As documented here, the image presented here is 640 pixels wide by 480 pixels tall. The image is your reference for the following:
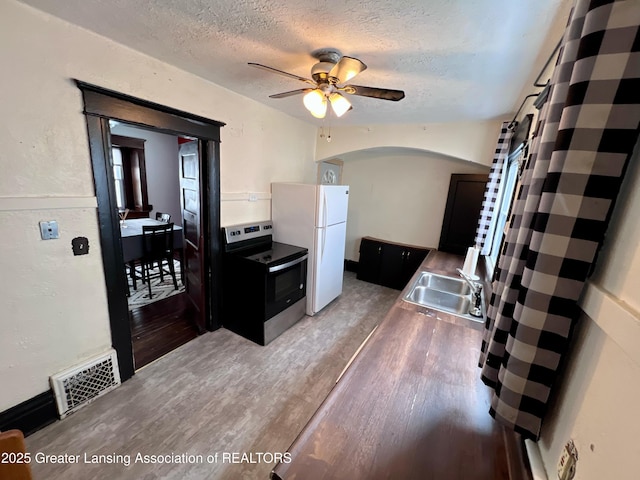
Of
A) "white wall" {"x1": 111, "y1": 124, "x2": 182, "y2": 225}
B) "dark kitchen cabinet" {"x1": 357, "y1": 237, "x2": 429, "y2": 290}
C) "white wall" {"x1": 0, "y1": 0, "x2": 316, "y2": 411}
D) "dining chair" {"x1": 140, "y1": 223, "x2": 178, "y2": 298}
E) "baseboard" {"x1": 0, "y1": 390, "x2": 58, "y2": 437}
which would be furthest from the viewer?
"white wall" {"x1": 111, "y1": 124, "x2": 182, "y2": 225}

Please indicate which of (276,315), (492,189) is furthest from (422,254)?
(276,315)

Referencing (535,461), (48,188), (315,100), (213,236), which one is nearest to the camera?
(535,461)

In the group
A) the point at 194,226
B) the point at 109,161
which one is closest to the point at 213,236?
the point at 194,226

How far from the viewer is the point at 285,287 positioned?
2775 millimetres

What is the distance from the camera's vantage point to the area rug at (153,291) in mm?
3281

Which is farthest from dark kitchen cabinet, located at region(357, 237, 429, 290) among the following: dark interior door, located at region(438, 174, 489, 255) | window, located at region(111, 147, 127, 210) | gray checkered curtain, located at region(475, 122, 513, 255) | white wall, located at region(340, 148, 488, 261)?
window, located at region(111, 147, 127, 210)

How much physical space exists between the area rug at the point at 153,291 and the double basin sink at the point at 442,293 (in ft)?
10.2

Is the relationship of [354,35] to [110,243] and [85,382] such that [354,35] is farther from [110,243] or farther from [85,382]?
[85,382]

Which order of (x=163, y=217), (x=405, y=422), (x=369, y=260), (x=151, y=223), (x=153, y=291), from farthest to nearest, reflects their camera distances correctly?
(x=163, y=217), (x=369, y=260), (x=151, y=223), (x=153, y=291), (x=405, y=422)

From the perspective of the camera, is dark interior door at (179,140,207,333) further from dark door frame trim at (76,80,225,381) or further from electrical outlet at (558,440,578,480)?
electrical outlet at (558,440,578,480)

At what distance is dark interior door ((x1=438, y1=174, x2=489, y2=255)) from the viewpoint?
11.8ft

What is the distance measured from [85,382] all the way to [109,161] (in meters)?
1.55

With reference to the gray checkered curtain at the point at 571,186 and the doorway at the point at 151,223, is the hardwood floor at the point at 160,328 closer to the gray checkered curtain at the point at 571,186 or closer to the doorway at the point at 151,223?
the doorway at the point at 151,223

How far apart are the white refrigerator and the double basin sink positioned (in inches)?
42.7
